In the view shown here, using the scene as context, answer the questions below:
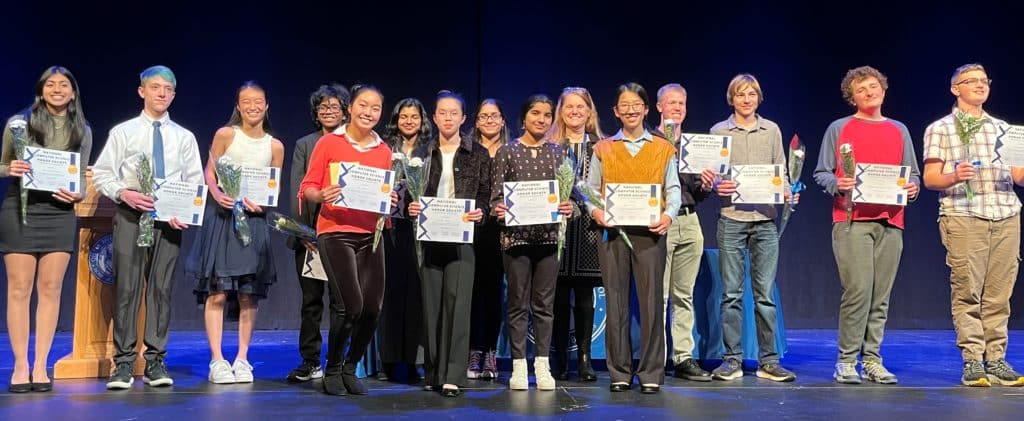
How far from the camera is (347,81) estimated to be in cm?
672

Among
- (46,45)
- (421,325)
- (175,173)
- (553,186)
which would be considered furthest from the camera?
(46,45)

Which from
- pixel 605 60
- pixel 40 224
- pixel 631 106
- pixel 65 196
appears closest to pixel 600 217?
pixel 631 106

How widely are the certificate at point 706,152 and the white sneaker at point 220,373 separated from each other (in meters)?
2.47

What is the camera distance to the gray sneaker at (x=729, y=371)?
14.8ft

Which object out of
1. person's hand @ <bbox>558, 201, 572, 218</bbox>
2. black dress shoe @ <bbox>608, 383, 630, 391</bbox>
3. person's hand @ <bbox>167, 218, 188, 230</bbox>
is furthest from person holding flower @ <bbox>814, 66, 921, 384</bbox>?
person's hand @ <bbox>167, 218, 188, 230</bbox>

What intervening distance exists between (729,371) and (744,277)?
18.9 inches

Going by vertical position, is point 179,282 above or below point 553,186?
below

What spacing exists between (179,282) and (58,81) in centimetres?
284

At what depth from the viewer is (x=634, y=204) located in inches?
159

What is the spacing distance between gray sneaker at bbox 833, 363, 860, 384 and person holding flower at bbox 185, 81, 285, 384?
287cm

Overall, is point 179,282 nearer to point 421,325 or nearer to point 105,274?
point 105,274

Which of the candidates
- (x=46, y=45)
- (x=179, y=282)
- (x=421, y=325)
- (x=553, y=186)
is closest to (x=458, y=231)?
(x=553, y=186)

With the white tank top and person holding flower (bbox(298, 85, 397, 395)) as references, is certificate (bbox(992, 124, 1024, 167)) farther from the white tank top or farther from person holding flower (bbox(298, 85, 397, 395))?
the white tank top

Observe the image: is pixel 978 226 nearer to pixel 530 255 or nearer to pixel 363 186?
pixel 530 255
